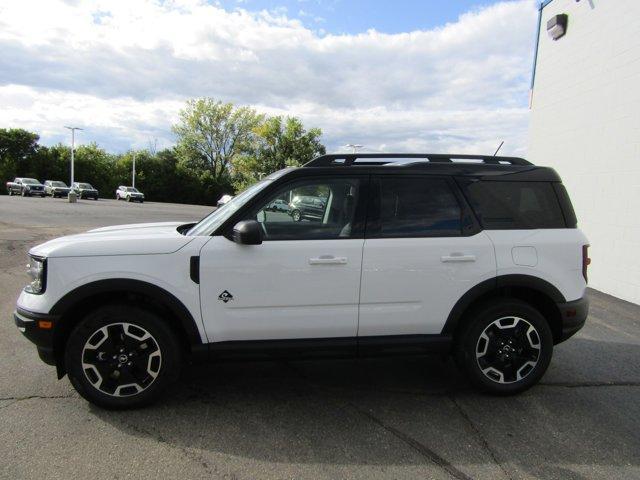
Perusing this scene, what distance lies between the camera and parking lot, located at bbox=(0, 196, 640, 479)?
289 centimetres

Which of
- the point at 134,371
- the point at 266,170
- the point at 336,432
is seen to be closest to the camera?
the point at 336,432

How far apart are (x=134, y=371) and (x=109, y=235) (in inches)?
41.9

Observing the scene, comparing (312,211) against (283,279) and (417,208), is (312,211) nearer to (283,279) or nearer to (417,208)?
(283,279)

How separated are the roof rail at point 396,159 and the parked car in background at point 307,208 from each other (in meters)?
0.28

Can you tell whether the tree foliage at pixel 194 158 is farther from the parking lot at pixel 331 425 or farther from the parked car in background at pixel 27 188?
the parking lot at pixel 331 425

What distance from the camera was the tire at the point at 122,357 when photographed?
11.3ft

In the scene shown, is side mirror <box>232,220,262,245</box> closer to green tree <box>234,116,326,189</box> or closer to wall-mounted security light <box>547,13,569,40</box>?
wall-mounted security light <box>547,13,569,40</box>

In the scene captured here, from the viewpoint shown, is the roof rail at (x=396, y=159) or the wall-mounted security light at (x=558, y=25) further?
the wall-mounted security light at (x=558, y=25)

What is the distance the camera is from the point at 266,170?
55.7 m

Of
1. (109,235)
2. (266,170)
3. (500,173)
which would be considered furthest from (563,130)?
(266,170)

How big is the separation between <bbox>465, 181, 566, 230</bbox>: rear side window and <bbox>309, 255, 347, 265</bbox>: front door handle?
46.6 inches

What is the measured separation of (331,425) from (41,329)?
7.02 ft

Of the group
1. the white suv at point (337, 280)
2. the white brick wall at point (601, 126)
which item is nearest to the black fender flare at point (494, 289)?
the white suv at point (337, 280)

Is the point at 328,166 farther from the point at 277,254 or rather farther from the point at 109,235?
the point at 109,235
